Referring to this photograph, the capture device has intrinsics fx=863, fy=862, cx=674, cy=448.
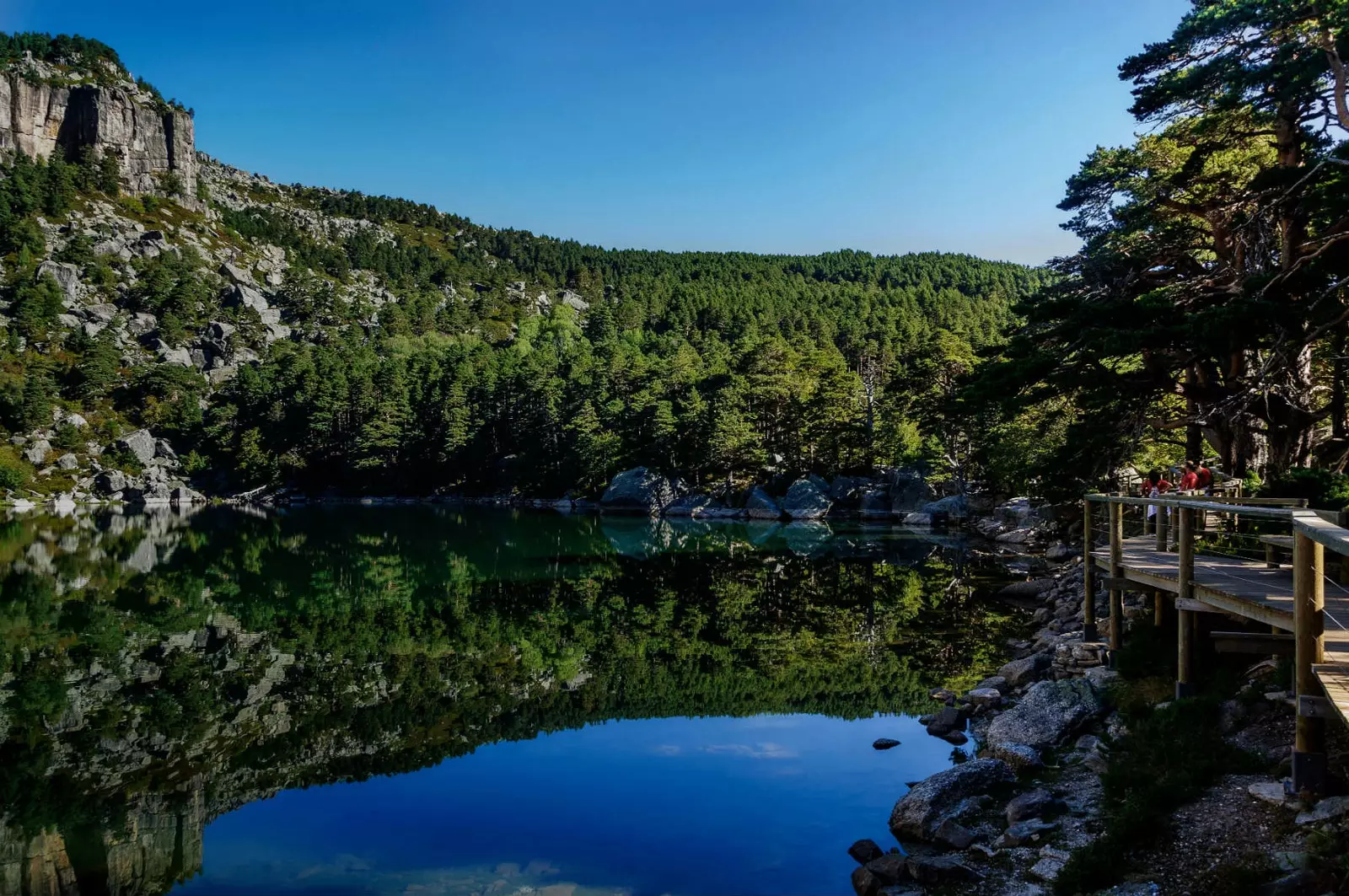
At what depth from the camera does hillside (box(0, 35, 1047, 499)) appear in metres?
64.9

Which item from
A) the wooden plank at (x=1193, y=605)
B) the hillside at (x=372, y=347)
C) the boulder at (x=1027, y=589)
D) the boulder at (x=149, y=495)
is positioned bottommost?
the boulder at (x=149, y=495)

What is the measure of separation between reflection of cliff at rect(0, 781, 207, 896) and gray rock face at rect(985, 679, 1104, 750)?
946cm

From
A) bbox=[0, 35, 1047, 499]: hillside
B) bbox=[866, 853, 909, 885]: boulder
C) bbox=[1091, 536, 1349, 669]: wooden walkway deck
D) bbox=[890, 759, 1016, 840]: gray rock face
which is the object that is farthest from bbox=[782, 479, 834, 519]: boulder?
bbox=[866, 853, 909, 885]: boulder

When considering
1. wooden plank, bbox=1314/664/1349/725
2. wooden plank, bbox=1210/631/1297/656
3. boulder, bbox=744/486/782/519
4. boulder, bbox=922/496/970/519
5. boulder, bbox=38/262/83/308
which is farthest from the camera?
boulder, bbox=38/262/83/308

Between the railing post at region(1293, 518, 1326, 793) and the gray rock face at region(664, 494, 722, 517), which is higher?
the railing post at region(1293, 518, 1326, 793)

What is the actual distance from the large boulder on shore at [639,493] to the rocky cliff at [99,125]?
109674mm

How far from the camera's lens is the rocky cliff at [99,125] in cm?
12775

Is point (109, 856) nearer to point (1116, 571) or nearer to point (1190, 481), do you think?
point (1116, 571)

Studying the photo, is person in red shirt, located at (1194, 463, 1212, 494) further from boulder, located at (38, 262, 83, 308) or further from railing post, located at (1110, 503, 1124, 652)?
boulder, located at (38, 262, 83, 308)

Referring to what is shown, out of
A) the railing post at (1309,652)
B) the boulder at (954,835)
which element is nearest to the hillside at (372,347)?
the boulder at (954,835)

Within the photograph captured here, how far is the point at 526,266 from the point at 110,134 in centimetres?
6911

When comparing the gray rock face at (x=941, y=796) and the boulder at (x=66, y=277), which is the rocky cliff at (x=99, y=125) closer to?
the boulder at (x=66, y=277)

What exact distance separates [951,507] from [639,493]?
24864 millimetres

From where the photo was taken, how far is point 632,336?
110562 millimetres
